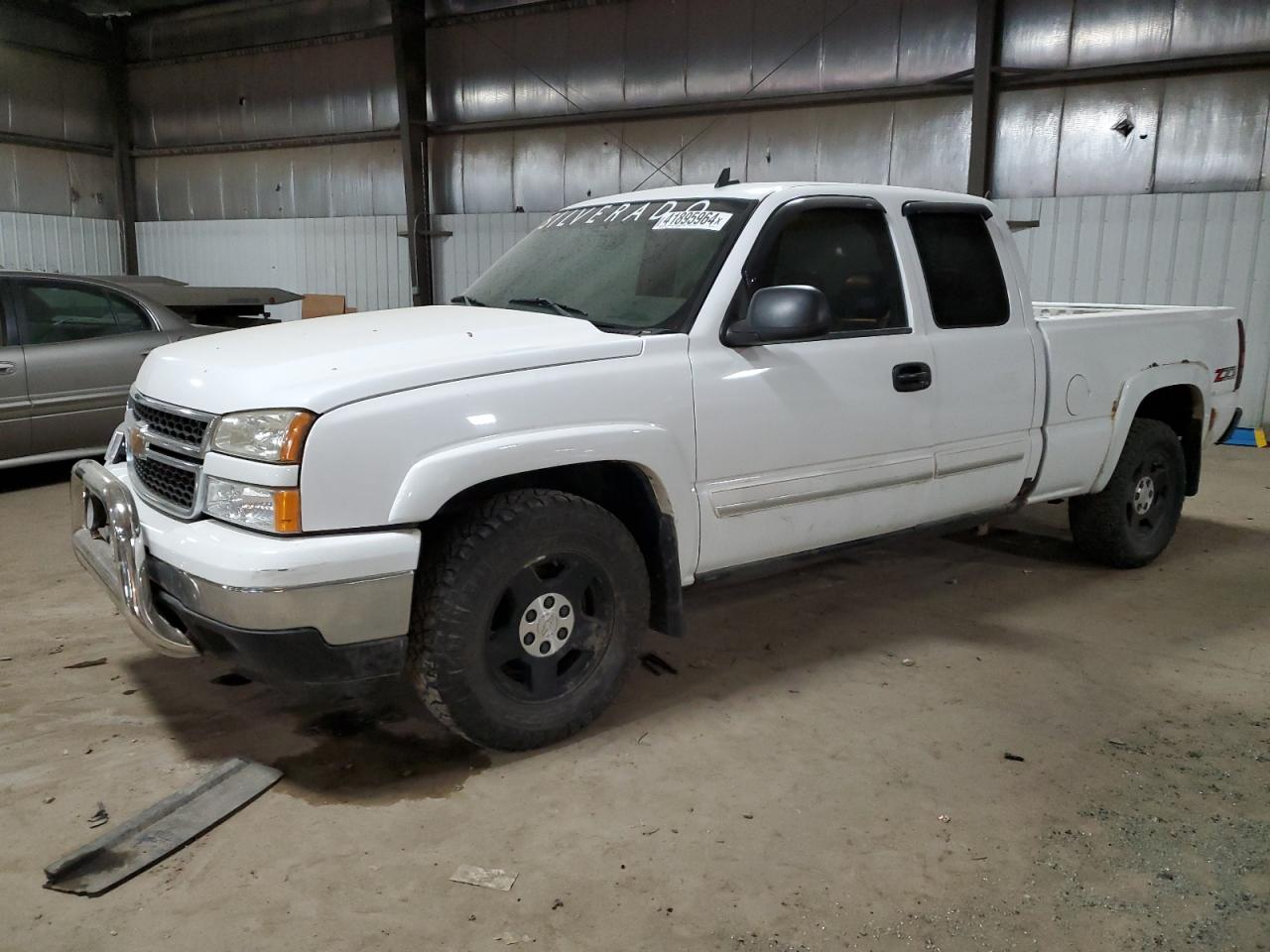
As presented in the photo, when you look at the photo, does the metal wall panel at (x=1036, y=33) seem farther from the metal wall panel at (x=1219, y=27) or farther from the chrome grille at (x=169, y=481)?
the chrome grille at (x=169, y=481)

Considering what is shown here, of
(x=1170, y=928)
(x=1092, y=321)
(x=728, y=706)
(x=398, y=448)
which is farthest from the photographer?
(x=1092, y=321)

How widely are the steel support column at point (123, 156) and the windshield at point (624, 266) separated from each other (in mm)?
13812

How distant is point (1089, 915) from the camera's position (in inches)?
92.0

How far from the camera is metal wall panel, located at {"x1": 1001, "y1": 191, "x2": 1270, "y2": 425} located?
29.6ft

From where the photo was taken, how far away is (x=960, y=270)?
13.1 feet

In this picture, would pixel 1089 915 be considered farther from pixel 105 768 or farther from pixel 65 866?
pixel 105 768

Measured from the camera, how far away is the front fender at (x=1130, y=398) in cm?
458

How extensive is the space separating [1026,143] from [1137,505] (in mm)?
6101

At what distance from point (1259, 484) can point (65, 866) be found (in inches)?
302

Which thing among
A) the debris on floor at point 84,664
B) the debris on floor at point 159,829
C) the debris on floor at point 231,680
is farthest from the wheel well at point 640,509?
the debris on floor at point 84,664

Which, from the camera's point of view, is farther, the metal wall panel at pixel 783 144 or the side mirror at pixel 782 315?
the metal wall panel at pixel 783 144

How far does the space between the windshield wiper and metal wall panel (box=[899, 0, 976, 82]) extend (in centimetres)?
790

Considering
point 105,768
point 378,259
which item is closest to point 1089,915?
point 105,768

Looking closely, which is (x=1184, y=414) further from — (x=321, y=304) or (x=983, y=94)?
(x=321, y=304)
